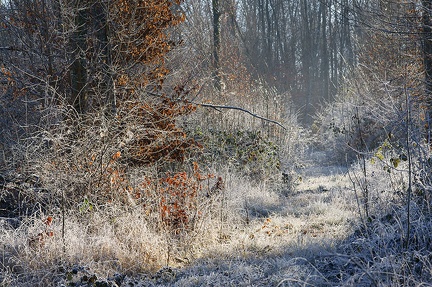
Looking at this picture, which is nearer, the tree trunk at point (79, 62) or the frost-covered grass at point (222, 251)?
the frost-covered grass at point (222, 251)

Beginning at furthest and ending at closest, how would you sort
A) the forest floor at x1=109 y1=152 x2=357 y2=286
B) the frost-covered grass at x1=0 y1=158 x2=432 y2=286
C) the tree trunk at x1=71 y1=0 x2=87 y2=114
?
the tree trunk at x1=71 y1=0 x2=87 y2=114
the forest floor at x1=109 y1=152 x2=357 y2=286
the frost-covered grass at x1=0 y1=158 x2=432 y2=286

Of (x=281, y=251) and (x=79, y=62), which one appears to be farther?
(x=79, y=62)

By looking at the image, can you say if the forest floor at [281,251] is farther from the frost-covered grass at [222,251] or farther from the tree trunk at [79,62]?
the tree trunk at [79,62]

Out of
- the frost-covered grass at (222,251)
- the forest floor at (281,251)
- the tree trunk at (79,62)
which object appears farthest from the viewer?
the tree trunk at (79,62)

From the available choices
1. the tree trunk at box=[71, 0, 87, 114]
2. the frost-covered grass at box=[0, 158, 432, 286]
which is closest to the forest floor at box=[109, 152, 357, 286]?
the frost-covered grass at box=[0, 158, 432, 286]

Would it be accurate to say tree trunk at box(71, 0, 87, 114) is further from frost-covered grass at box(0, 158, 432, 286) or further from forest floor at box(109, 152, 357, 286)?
forest floor at box(109, 152, 357, 286)

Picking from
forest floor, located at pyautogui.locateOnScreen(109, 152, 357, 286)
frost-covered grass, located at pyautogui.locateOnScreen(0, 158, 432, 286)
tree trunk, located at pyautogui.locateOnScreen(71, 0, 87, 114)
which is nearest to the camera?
frost-covered grass, located at pyautogui.locateOnScreen(0, 158, 432, 286)

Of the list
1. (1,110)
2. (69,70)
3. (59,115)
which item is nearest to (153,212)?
(59,115)

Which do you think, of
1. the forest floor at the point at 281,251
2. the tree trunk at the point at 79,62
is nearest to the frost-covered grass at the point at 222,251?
the forest floor at the point at 281,251

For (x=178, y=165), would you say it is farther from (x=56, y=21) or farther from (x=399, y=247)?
(x=399, y=247)

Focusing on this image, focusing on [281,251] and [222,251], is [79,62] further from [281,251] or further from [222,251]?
[281,251]

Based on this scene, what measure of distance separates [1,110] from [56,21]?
261 cm

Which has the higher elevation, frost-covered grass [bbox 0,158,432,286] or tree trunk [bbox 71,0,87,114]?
tree trunk [bbox 71,0,87,114]

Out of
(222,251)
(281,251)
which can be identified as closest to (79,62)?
(222,251)
